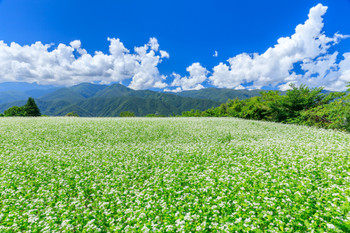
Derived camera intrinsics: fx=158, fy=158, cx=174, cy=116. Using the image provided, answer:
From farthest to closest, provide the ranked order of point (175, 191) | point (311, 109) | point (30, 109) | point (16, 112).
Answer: point (16, 112)
point (30, 109)
point (311, 109)
point (175, 191)

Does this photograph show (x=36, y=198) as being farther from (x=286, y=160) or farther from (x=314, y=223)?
(x=286, y=160)

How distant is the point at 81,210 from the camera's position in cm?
697

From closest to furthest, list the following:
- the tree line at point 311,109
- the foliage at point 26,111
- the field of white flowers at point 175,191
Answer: the field of white flowers at point 175,191 → the tree line at point 311,109 → the foliage at point 26,111

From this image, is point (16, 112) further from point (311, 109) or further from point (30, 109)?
point (311, 109)

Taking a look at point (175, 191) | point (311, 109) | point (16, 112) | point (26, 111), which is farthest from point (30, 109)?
point (311, 109)

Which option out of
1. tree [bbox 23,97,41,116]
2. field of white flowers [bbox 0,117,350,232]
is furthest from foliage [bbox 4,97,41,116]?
field of white flowers [bbox 0,117,350,232]

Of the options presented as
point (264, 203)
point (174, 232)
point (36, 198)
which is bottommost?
point (36, 198)

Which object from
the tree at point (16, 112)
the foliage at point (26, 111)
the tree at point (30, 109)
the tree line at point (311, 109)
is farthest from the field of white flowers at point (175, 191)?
the tree at point (16, 112)

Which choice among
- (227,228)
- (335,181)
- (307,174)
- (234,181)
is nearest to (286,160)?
(307,174)

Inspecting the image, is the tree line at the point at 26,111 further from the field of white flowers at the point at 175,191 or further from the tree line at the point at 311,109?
the tree line at the point at 311,109

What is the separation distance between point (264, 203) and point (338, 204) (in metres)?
2.15

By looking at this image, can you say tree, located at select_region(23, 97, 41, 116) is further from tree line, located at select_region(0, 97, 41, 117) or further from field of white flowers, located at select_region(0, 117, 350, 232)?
field of white flowers, located at select_region(0, 117, 350, 232)

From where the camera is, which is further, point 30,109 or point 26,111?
point 30,109

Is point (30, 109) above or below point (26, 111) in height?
above
